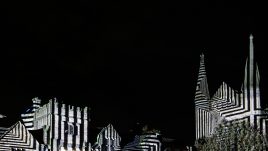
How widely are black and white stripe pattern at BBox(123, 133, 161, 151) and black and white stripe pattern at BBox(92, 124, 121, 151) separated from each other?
1.35 m

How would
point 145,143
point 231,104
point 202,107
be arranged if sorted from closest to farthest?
point 145,143 → point 231,104 → point 202,107

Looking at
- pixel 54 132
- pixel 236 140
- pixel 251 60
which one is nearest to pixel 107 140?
pixel 54 132

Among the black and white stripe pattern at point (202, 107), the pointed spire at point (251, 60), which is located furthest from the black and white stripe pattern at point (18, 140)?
the pointed spire at point (251, 60)

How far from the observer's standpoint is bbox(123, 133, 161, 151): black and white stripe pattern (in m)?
58.0

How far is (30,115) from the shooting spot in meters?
54.5

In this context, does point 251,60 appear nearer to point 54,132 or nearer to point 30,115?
point 54,132

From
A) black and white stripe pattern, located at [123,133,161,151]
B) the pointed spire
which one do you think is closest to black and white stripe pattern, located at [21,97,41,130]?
black and white stripe pattern, located at [123,133,161,151]

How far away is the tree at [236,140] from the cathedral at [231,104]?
19.0ft

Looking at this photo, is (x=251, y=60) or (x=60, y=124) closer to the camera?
(x=60, y=124)

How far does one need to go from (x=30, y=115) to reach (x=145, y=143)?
32.2 feet

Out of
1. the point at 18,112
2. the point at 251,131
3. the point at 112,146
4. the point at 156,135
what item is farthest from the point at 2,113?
the point at 251,131

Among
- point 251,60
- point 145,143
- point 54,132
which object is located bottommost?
point 145,143

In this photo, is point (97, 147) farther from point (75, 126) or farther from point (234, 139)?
point (234, 139)

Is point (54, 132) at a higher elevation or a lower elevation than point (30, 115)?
lower
